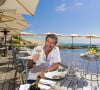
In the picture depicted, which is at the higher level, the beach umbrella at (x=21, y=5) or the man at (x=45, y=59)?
the beach umbrella at (x=21, y=5)

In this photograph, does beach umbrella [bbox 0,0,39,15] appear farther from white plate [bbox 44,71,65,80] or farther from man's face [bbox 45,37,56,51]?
white plate [bbox 44,71,65,80]

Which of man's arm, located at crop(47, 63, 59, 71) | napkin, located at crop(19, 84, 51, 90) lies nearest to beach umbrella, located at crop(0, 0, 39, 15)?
man's arm, located at crop(47, 63, 59, 71)

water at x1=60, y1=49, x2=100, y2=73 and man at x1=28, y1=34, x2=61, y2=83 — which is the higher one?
man at x1=28, y1=34, x2=61, y2=83

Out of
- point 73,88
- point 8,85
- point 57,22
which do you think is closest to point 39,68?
point 73,88

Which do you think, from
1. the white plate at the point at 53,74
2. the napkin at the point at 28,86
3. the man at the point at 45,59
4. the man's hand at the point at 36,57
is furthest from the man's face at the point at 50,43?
the napkin at the point at 28,86

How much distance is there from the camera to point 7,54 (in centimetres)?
1284

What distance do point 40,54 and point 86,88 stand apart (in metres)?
0.96

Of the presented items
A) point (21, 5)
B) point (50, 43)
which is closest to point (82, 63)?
point (21, 5)

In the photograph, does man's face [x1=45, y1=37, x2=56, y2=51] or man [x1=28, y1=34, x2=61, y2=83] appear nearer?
man's face [x1=45, y1=37, x2=56, y2=51]

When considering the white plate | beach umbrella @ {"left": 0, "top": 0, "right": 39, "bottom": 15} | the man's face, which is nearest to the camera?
the white plate

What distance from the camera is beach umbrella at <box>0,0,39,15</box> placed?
161 inches

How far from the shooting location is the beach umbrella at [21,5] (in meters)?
4.10

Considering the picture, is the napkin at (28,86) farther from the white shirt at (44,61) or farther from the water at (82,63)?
the water at (82,63)

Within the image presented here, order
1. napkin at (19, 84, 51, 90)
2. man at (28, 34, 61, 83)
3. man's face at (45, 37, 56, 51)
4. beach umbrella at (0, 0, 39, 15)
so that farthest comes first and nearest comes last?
beach umbrella at (0, 0, 39, 15)
man at (28, 34, 61, 83)
man's face at (45, 37, 56, 51)
napkin at (19, 84, 51, 90)
